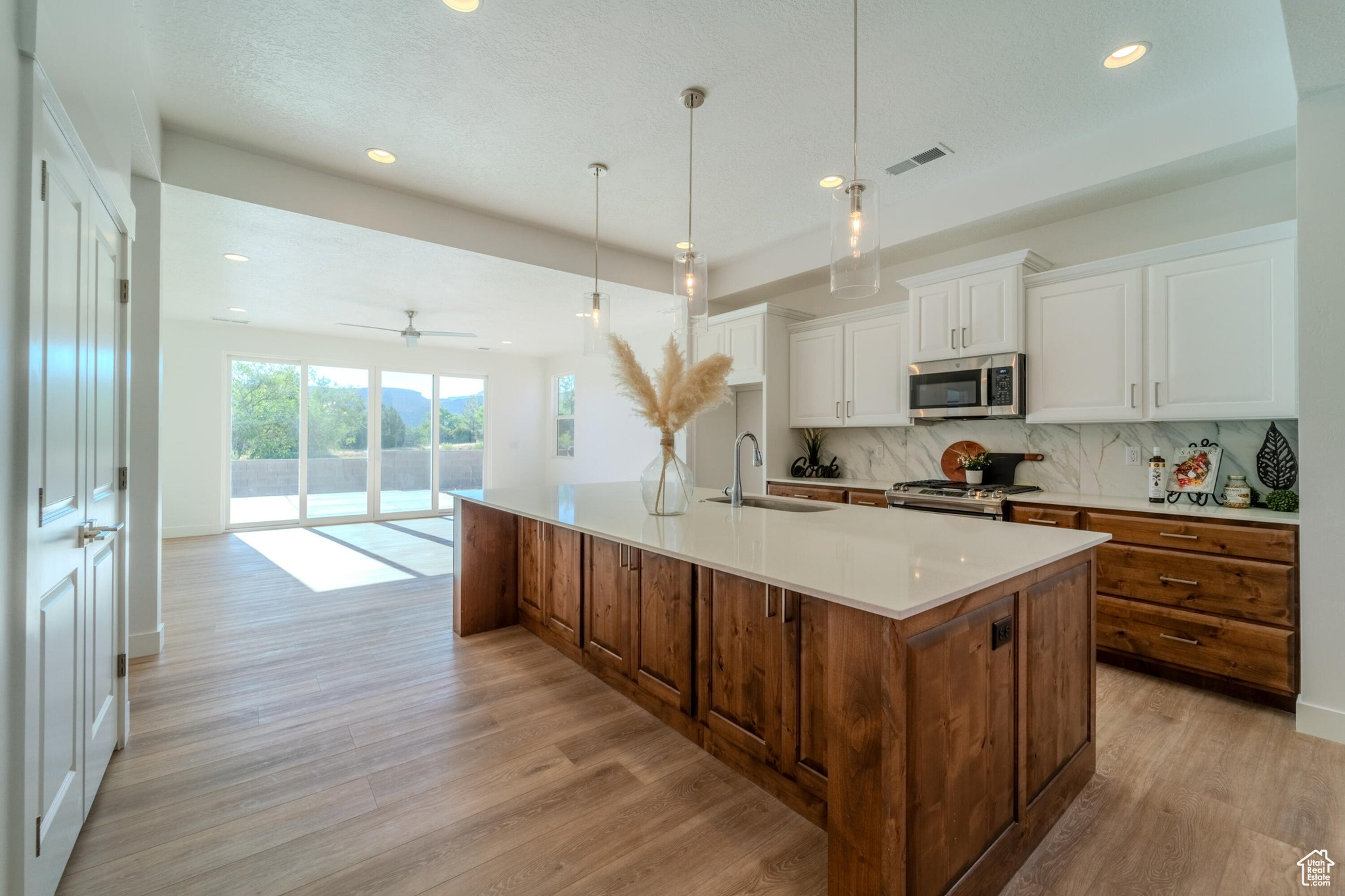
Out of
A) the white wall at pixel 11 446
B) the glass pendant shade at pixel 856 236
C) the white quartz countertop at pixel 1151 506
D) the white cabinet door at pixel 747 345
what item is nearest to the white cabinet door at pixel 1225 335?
the white quartz countertop at pixel 1151 506

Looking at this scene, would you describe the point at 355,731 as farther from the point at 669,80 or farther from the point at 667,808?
the point at 669,80

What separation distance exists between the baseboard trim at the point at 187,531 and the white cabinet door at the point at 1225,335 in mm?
9181

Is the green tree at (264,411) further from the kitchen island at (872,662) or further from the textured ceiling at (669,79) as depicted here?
the kitchen island at (872,662)

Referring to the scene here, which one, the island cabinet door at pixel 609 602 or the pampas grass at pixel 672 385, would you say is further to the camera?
the island cabinet door at pixel 609 602

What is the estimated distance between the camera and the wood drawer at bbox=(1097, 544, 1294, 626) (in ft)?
7.78

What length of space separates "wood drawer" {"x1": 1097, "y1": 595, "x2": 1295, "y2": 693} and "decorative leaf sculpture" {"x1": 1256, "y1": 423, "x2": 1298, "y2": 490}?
2.68ft

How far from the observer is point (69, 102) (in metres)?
1.36

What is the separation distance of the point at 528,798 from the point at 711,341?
4138 millimetres

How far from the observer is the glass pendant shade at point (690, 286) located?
289 centimetres

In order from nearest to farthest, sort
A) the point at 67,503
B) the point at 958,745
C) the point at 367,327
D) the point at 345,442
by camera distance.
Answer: the point at 958,745 → the point at 67,503 → the point at 367,327 → the point at 345,442

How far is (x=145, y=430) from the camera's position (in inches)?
117

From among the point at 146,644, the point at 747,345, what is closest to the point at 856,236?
the point at 747,345

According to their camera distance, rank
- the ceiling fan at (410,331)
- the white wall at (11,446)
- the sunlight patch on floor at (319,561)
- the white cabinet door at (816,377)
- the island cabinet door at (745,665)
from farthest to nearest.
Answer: the ceiling fan at (410,331)
the sunlight patch on floor at (319,561)
the white cabinet door at (816,377)
the island cabinet door at (745,665)
the white wall at (11,446)

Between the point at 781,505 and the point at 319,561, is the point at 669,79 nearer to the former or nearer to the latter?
the point at 781,505
